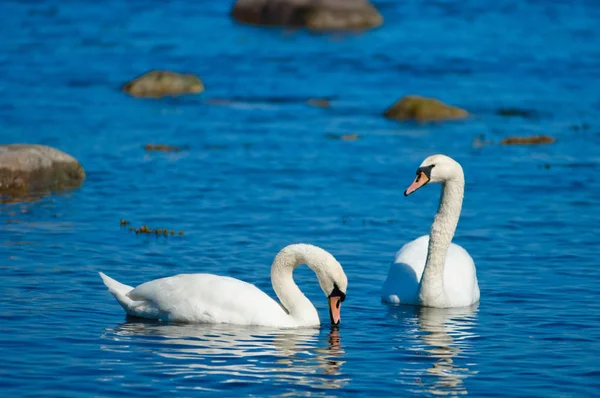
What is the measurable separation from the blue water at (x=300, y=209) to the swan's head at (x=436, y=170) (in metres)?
1.37

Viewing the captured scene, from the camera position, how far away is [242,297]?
11.4 meters

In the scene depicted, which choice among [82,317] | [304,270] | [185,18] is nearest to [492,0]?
[185,18]

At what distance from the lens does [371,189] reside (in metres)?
19.0

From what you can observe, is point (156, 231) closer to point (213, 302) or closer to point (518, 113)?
point (213, 302)

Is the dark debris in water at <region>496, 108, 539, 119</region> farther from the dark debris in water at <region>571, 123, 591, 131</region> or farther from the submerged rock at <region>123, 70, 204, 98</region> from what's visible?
the submerged rock at <region>123, 70, 204, 98</region>

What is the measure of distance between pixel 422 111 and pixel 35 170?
1020 cm

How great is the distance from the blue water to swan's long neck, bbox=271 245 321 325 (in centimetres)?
18

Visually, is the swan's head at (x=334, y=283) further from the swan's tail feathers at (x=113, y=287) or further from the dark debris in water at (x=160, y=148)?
the dark debris in water at (x=160, y=148)

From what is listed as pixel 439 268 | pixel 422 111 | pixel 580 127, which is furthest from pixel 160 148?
pixel 439 268

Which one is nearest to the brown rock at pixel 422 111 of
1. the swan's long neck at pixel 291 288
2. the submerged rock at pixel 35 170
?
the submerged rock at pixel 35 170

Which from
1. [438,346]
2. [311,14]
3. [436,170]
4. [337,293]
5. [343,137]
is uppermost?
[436,170]

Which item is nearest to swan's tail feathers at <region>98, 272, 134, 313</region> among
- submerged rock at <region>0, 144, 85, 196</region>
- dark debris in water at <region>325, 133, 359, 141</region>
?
submerged rock at <region>0, 144, 85, 196</region>

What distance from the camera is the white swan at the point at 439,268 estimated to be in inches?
500

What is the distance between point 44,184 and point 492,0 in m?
35.3
